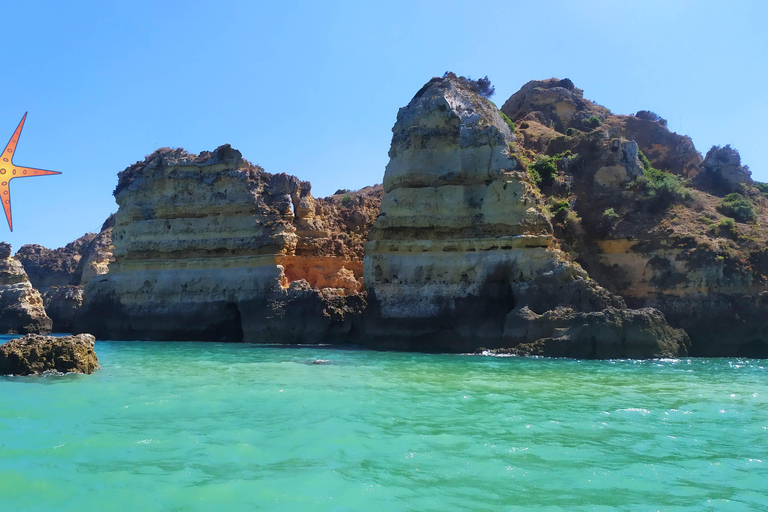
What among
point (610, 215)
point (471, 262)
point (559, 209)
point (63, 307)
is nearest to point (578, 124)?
point (610, 215)

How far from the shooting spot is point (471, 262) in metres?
21.8

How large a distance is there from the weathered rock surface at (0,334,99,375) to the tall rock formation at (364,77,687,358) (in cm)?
1042

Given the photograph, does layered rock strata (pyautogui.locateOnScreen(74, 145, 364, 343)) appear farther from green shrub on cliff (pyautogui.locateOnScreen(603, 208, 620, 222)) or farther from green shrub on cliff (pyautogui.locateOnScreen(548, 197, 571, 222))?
green shrub on cliff (pyautogui.locateOnScreen(603, 208, 620, 222))

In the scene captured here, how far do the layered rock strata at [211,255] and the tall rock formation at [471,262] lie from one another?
14.0 ft

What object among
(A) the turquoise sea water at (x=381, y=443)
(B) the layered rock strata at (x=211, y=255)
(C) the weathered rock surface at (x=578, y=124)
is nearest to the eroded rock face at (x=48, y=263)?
(B) the layered rock strata at (x=211, y=255)

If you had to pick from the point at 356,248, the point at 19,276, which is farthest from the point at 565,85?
the point at 19,276

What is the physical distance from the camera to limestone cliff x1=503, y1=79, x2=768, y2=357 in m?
20.3

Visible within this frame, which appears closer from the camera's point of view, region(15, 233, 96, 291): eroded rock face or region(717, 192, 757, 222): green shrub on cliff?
region(717, 192, 757, 222): green shrub on cliff

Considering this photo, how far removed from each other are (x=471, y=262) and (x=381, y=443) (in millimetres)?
14964

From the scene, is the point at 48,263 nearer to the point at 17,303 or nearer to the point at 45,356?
the point at 17,303

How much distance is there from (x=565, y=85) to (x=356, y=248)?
18885 mm

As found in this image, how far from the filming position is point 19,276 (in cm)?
3175

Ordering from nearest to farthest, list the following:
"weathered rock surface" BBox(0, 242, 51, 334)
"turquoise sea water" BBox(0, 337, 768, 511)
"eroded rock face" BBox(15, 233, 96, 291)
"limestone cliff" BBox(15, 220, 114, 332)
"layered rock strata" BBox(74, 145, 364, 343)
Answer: "turquoise sea water" BBox(0, 337, 768, 511) → "layered rock strata" BBox(74, 145, 364, 343) → "weathered rock surface" BBox(0, 242, 51, 334) → "limestone cliff" BBox(15, 220, 114, 332) → "eroded rock face" BBox(15, 233, 96, 291)

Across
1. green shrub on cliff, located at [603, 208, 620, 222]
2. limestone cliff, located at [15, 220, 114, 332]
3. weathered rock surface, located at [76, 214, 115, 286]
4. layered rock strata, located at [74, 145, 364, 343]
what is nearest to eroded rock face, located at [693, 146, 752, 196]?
green shrub on cliff, located at [603, 208, 620, 222]
